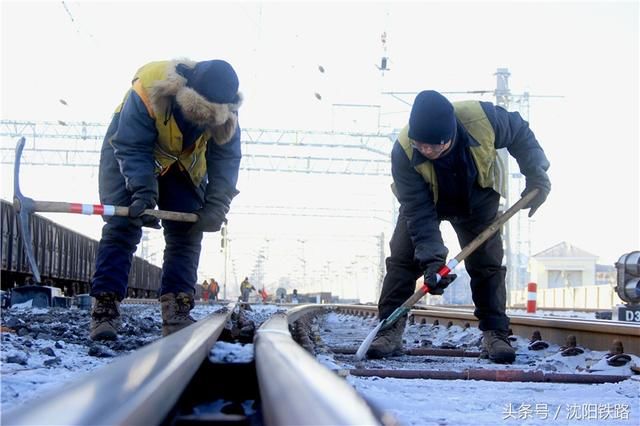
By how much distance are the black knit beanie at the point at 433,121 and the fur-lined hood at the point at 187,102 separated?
1008mm

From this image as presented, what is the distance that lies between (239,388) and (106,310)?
80.2 inches

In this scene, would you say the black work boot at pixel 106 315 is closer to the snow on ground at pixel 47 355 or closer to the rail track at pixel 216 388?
the snow on ground at pixel 47 355

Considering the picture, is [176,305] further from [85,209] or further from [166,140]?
[166,140]

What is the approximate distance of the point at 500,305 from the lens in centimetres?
480

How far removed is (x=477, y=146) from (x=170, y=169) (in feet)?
6.05

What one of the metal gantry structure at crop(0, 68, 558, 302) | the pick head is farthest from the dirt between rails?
the metal gantry structure at crop(0, 68, 558, 302)

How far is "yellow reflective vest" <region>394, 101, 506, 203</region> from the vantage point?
451 centimetres

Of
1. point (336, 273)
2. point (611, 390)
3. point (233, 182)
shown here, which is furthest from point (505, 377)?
point (336, 273)


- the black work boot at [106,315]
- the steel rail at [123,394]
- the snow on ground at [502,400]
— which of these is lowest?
the snow on ground at [502,400]

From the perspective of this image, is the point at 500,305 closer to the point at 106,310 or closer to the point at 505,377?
the point at 505,377

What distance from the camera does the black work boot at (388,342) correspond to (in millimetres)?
4637

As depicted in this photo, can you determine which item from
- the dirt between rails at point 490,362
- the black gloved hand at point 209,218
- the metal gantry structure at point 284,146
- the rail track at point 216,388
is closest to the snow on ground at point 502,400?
the dirt between rails at point 490,362

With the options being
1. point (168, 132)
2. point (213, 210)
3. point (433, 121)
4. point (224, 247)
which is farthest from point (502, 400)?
point (224, 247)

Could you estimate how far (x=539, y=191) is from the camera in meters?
4.71
